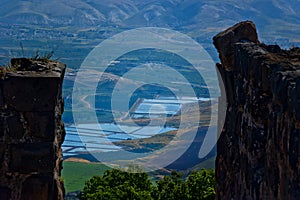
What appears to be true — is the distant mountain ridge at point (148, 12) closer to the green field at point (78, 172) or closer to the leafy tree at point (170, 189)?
the green field at point (78, 172)

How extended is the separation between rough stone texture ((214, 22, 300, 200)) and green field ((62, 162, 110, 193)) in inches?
794

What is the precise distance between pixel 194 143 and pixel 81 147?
373 inches

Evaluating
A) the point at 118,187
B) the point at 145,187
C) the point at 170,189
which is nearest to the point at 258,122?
the point at 170,189

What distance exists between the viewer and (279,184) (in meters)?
6.53

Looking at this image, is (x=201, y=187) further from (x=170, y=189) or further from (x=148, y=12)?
(x=148, y=12)

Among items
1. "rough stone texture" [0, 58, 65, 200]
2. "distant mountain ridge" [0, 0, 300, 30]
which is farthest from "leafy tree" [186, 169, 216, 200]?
"distant mountain ridge" [0, 0, 300, 30]

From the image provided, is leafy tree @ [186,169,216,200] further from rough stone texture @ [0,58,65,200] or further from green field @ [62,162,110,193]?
green field @ [62,162,110,193]

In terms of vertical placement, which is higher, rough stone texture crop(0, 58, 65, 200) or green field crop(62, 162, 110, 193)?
rough stone texture crop(0, 58, 65, 200)

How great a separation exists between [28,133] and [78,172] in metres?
26.8

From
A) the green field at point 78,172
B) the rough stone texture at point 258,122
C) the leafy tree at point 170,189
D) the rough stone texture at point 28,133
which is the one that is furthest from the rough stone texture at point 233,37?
the green field at point 78,172

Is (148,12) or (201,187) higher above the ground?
(148,12)

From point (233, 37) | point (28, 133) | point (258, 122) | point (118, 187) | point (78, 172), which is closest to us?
point (258, 122)

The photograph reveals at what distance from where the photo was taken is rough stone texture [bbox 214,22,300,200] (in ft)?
20.5

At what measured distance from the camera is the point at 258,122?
25.7 ft
